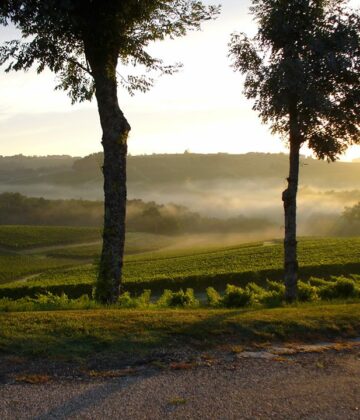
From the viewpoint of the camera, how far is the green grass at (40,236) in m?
77.1

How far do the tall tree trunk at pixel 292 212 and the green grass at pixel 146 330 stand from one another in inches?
213

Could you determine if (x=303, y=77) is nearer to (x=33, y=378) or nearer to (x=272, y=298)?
(x=272, y=298)

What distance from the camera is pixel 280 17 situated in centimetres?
1644

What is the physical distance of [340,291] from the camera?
17859mm

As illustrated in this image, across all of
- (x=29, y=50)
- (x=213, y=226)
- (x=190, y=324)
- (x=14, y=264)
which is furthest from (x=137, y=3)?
(x=213, y=226)

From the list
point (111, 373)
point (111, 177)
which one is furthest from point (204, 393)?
point (111, 177)

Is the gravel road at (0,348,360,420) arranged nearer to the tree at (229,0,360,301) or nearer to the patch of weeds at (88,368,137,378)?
the patch of weeds at (88,368,137,378)

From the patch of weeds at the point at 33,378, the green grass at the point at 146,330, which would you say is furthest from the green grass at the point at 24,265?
the patch of weeds at the point at 33,378

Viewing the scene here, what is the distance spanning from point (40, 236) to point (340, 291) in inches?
2814

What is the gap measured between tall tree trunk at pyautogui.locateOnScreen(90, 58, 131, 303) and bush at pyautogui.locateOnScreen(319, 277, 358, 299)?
7329 millimetres

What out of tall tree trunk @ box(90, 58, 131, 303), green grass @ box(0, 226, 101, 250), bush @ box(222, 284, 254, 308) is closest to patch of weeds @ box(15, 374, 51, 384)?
tall tree trunk @ box(90, 58, 131, 303)

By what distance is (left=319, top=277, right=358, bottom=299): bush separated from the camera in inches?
691

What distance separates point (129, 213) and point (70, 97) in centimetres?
10763

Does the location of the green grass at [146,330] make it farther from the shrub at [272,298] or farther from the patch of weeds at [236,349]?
the shrub at [272,298]
